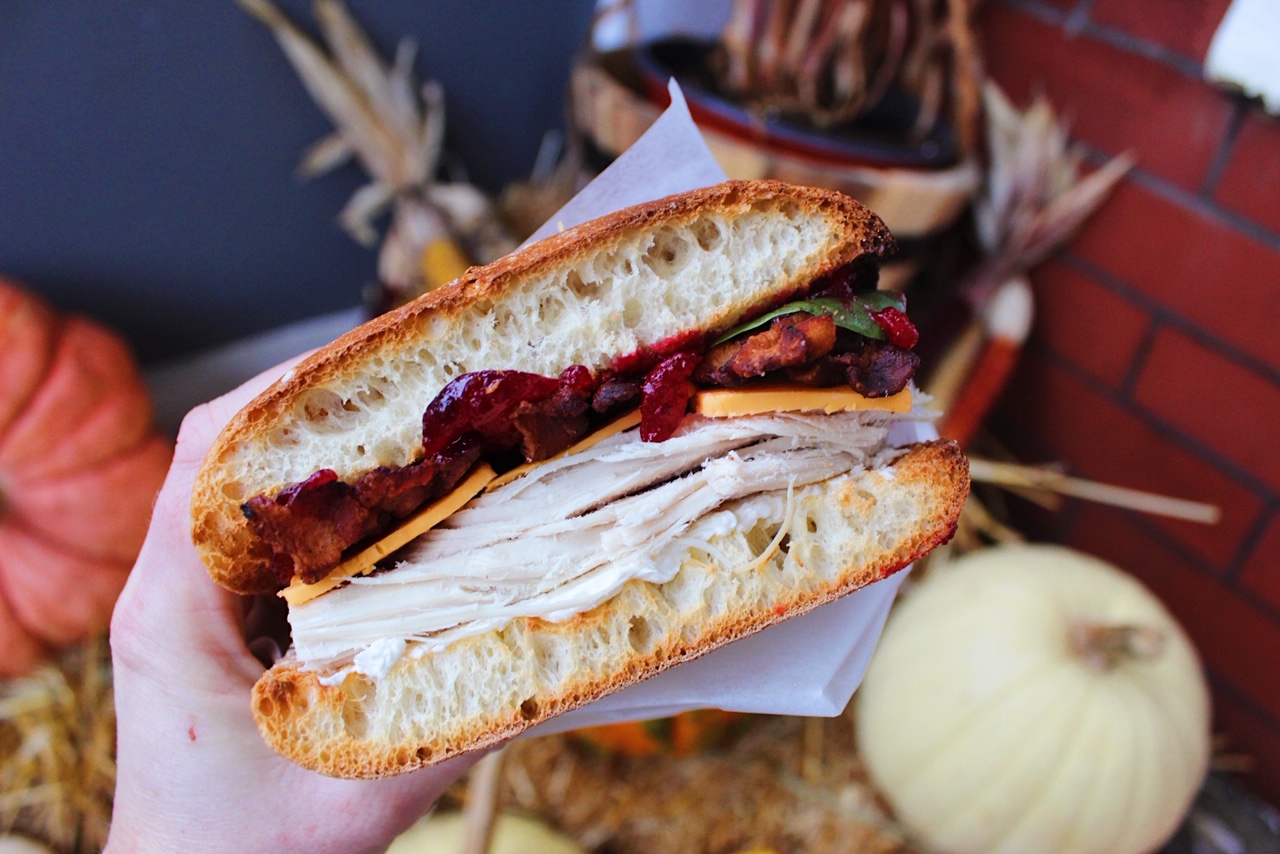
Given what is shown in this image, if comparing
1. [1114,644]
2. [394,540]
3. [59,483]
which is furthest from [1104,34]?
[59,483]

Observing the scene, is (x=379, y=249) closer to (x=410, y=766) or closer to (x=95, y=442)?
(x=95, y=442)

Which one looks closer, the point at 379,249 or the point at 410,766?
the point at 410,766

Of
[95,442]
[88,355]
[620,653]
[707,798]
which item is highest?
[620,653]

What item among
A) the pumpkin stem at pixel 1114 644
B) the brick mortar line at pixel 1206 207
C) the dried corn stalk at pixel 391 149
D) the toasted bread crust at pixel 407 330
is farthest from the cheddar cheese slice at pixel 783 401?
the dried corn stalk at pixel 391 149

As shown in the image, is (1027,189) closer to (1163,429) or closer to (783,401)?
(1163,429)

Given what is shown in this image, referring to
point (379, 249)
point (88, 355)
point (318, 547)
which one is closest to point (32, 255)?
point (88, 355)

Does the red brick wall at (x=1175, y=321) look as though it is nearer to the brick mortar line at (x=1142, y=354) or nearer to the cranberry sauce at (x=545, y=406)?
the brick mortar line at (x=1142, y=354)

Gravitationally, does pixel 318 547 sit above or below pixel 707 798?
above

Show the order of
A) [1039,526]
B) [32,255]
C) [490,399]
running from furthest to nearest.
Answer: [1039,526]
[32,255]
[490,399]
